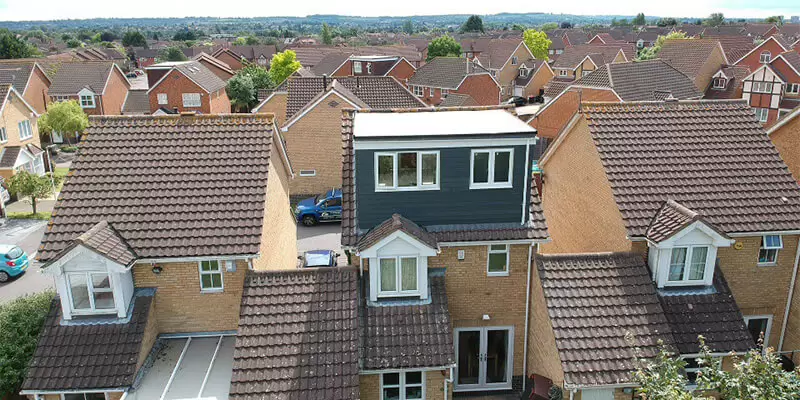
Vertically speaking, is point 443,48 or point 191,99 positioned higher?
point 443,48

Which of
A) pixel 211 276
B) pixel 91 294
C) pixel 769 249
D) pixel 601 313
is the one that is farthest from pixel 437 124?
pixel 769 249

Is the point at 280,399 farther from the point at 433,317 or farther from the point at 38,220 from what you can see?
the point at 38,220

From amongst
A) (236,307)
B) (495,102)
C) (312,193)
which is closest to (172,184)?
(236,307)

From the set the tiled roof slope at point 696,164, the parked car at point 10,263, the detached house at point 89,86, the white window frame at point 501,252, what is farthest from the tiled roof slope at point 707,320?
the detached house at point 89,86

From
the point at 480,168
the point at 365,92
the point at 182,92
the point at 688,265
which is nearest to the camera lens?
the point at 480,168

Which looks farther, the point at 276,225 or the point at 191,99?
the point at 191,99

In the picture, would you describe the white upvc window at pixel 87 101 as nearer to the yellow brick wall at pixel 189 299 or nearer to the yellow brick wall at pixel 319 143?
the yellow brick wall at pixel 319 143

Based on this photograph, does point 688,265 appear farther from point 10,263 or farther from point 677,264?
point 10,263
